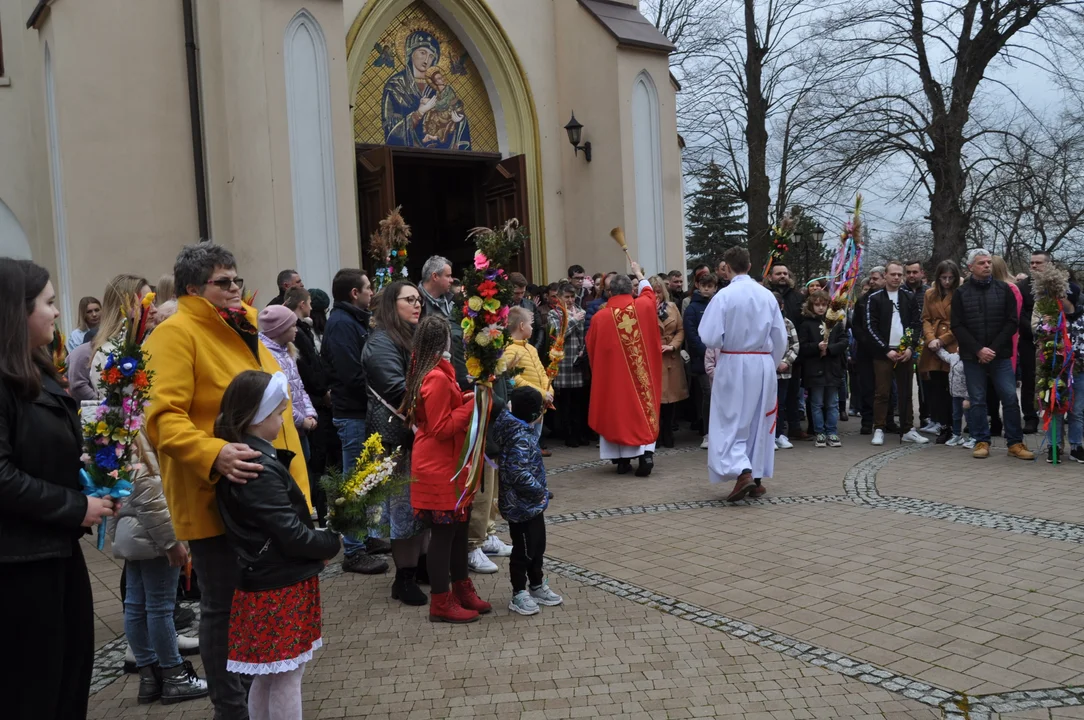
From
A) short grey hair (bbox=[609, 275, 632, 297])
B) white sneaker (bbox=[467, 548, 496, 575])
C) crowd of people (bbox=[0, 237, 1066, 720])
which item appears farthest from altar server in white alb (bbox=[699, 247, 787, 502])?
white sneaker (bbox=[467, 548, 496, 575])

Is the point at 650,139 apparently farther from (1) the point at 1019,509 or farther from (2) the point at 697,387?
(1) the point at 1019,509

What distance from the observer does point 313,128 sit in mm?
11742

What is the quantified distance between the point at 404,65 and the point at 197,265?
438 inches

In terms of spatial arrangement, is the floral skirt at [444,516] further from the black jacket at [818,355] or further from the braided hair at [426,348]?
the black jacket at [818,355]

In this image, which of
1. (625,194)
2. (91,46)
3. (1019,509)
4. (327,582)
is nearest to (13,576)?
(327,582)

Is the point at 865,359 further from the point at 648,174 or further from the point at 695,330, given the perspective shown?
the point at 648,174

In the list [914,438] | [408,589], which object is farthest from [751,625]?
[914,438]

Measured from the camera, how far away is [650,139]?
1500cm

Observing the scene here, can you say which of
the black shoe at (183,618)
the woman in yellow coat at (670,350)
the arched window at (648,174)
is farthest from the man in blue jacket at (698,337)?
the black shoe at (183,618)

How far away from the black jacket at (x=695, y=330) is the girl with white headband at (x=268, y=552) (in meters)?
7.89

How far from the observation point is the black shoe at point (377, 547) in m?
6.50

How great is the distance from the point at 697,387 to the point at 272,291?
5.29 m

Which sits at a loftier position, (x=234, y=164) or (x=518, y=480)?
(x=234, y=164)

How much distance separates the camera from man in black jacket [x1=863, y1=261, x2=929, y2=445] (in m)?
10.6
